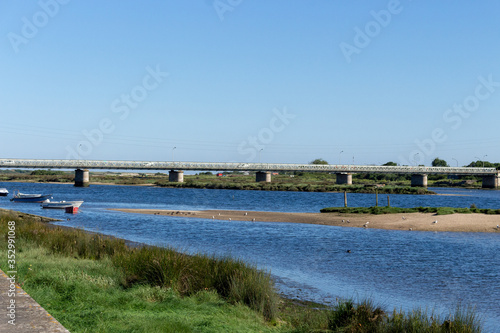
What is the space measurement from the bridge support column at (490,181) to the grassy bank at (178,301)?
185767 millimetres

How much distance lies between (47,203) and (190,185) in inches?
3836

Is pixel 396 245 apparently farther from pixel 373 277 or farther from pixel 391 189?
pixel 391 189

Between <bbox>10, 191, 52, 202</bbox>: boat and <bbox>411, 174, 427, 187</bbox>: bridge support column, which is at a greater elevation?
<bbox>411, 174, 427, 187</bbox>: bridge support column

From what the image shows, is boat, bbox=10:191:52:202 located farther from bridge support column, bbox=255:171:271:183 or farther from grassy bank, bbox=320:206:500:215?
bridge support column, bbox=255:171:271:183

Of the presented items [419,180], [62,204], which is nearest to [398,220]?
[62,204]

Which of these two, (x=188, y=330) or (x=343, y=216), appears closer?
(x=188, y=330)

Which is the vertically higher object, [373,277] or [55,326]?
[55,326]

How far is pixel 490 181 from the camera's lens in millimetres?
185375

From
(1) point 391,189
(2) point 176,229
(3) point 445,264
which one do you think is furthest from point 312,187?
(3) point 445,264

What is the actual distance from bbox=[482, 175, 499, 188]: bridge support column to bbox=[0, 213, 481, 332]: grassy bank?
185767 millimetres

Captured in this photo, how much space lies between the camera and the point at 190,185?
162m

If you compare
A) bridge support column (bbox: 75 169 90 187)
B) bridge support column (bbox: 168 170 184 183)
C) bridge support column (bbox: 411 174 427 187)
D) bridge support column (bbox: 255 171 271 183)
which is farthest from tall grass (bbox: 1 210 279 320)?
bridge support column (bbox: 411 174 427 187)

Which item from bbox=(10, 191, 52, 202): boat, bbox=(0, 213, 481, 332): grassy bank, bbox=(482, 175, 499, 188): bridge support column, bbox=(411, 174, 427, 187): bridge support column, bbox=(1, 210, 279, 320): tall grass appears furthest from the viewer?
bbox=(482, 175, 499, 188): bridge support column

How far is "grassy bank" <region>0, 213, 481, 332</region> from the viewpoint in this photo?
471 inches
